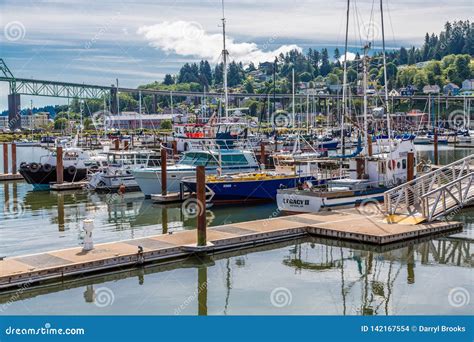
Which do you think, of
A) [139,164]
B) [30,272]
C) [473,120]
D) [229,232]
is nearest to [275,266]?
[229,232]

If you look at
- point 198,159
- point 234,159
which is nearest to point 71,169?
point 198,159

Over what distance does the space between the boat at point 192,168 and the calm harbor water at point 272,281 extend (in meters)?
9.81

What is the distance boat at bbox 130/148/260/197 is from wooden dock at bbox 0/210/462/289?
39.0ft

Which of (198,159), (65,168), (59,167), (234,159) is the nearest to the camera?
(198,159)

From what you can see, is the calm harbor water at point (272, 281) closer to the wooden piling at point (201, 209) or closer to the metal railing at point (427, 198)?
the wooden piling at point (201, 209)

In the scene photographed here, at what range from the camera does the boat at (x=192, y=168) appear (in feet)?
128

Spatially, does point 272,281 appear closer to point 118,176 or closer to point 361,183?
point 361,183

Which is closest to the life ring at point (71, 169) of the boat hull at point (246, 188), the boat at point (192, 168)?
the boat at point (192, 168)

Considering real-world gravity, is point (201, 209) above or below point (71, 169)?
below

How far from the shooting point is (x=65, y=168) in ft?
153

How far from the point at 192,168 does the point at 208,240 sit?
16.4 metres

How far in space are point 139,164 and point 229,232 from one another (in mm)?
20148

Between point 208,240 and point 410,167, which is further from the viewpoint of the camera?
point 410,167

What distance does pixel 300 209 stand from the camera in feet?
99.1
